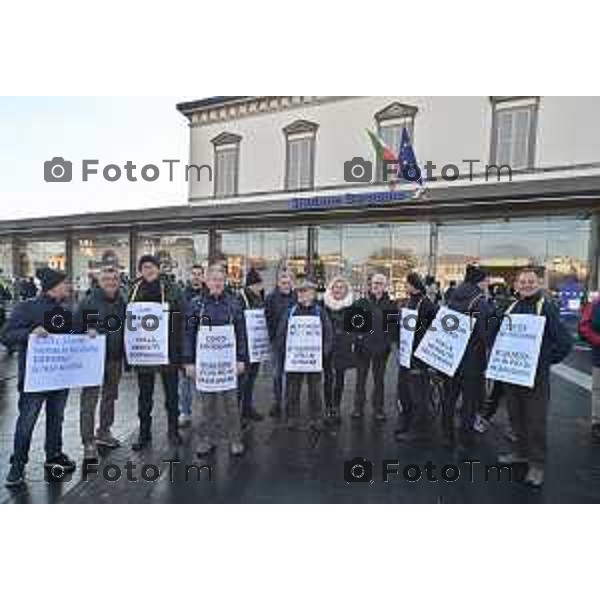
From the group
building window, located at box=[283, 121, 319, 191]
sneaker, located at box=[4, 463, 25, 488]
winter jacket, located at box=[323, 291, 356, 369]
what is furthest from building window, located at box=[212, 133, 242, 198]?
sneaker, located at box=[4, 463, 25, 488]

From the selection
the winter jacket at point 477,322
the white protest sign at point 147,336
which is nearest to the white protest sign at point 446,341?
the winter jacket at point 477,322

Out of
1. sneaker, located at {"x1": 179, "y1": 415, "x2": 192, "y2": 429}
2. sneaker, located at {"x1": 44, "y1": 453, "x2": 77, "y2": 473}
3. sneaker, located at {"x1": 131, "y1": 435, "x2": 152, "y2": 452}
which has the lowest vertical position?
sneaker, located at {"x1": 179, "y1": 415, "x2": 192, "y2": 429}

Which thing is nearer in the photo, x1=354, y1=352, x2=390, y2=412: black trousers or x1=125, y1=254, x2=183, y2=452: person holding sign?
x1=125, y1=254, x2=183, y2=452: person holding sign

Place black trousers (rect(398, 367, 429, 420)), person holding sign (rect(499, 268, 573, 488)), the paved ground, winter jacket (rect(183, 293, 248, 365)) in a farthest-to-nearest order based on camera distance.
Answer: black trousers (rect(398, 367, 429, 420))
winter jacket (rect(183, 293, 248, 365))
person holding sign (rect(499, 268, 573, 488))
the paved ground

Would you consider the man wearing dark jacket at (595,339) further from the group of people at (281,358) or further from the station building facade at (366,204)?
the station building facade at (366,204)

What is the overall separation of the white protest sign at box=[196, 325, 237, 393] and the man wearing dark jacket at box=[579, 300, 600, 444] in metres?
4.28

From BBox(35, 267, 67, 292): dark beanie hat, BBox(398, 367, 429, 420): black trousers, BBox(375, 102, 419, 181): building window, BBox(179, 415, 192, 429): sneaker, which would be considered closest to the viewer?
Result: BBox(35, 267, 67, 292): dark beanie hat

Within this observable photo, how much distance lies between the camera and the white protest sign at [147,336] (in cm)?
499

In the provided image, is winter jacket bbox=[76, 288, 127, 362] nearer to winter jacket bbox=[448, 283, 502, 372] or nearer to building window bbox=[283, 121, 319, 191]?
winter jacket bbox=[448, 283, 502, 372]

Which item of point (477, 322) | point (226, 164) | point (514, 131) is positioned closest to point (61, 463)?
point (477, 322)

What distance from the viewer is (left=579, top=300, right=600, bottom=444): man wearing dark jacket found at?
588 centimetres

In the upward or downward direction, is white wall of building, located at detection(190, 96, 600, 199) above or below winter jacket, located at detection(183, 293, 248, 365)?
above

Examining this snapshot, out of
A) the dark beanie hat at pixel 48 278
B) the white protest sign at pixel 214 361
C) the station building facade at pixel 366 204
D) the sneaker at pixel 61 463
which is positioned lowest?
the sneaker at pixel 61 463

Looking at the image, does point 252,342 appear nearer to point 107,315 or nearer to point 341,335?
point 341,335
